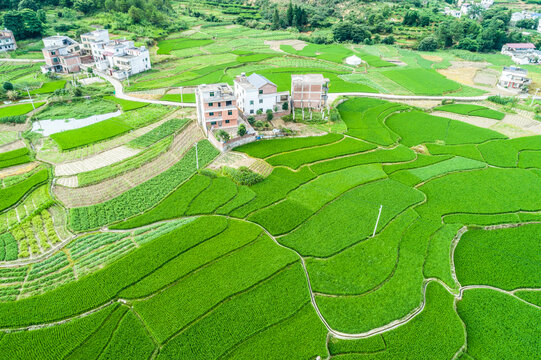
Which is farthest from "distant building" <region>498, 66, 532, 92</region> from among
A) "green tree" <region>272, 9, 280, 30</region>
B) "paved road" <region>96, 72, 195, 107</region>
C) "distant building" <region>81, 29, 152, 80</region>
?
"distant building" <region>81, 29, 152, 80</region>

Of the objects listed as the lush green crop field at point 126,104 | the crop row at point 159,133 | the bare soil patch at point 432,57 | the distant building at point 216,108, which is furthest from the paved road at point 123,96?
the bare soil patch at point 432,57

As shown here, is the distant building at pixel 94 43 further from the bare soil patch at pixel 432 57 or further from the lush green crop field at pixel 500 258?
the bare soil patch at pixel 432 57

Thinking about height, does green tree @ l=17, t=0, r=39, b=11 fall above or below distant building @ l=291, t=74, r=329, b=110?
above

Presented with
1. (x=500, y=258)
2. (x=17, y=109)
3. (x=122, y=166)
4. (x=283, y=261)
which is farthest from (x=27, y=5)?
(x=500, y=258)

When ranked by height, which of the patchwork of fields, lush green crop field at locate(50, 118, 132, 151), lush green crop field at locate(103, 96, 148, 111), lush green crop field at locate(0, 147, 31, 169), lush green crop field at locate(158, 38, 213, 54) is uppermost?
lush green crop field at locate(158, 38, 213, 54)

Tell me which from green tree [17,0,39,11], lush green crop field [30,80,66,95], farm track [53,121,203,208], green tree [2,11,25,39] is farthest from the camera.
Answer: green tree [17,0,39,11]

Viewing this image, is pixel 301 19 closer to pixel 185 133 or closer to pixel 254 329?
pixel 185 133

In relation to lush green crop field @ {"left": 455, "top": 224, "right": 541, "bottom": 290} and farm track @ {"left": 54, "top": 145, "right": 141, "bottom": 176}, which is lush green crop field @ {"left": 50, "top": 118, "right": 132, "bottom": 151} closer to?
farm track @ {"left": 54, "top": 145, "right": 141, "bottom": 176}
